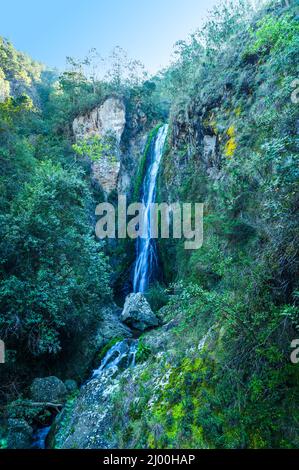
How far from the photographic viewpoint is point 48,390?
8.03 m

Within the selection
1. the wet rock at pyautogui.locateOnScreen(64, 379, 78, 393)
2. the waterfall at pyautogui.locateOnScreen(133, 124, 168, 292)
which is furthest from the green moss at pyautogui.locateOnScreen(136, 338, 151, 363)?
the waterfall at pyautogui.locateOnScreen(133, 124, 168, 292)

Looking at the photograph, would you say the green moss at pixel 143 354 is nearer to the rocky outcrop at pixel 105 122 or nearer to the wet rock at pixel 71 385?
the wet rock at pixel 71 385

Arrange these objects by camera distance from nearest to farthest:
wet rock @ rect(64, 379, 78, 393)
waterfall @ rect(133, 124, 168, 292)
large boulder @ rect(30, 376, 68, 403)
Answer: large boulder @ rect(30, 376, 68, 403) → wet rock @ rect(64, 379, 78, 393) → waterfall @ rect(133, 124, 168, 292)

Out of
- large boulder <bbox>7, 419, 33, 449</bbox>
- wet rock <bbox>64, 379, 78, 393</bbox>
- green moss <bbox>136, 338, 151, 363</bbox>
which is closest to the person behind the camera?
large boulder <bbox>7, 419, 33, 449</bbox>

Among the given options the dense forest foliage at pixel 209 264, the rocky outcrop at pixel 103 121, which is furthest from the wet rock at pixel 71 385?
the rocky outcrop at pixel 103 121

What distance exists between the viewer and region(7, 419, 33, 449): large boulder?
6.37m

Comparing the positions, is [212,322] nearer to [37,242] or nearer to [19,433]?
[19,433]

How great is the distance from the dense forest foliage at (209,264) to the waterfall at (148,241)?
1179 mm

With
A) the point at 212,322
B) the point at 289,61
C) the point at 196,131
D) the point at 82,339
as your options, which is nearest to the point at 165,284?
the point at 82,339

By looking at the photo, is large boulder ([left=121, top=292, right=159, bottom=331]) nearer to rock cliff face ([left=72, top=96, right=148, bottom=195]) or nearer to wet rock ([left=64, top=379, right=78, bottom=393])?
wet rock ([left=64, top=379, right=78, bottom=393])

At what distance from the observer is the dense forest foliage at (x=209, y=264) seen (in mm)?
3975

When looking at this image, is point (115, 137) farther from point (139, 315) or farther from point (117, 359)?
point (117, 359)

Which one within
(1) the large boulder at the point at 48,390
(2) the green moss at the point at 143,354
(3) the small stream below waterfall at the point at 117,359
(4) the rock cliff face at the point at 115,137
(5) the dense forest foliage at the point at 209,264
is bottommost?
(1) the large boulder at the point at 48,390

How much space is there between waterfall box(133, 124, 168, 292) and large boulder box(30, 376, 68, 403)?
8235 mm
